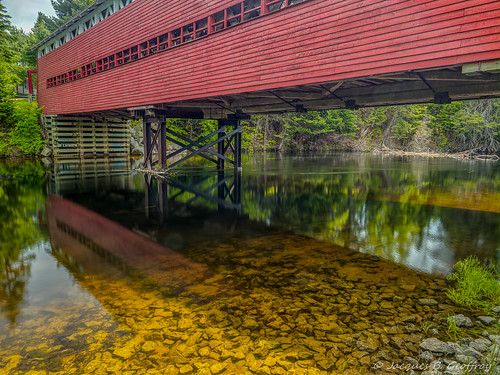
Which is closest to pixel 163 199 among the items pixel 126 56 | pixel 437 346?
pixel 126 56

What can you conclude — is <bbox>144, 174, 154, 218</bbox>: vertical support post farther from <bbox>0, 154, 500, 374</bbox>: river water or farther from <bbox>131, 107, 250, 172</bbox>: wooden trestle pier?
<bbox>131, 107, 250, 172</bbox>: wooden trestle pier

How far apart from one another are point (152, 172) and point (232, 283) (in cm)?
1446

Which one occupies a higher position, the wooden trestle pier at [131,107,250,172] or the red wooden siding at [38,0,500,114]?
the red wooden siding at [38,0,500,114]

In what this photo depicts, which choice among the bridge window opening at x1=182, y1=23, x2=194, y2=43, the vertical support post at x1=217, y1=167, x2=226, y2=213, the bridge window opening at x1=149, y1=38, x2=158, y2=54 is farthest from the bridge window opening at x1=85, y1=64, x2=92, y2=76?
the vertical support post at x1=217, y1=167, x2=226, y2=213

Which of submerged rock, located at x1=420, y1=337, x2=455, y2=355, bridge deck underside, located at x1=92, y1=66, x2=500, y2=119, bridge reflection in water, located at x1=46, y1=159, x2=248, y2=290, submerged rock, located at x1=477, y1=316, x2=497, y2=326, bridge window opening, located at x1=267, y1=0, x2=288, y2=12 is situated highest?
bridge window opening, located at x1=267, y1=0, x2=288, y2=12

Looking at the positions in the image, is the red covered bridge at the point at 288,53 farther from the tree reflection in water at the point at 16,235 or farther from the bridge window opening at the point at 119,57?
the tree reflection in water at the point at 16,235

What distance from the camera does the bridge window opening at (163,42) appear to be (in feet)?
45.7

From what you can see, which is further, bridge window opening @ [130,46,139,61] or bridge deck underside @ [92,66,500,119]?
bridge window opening @ [130,46,139,61]

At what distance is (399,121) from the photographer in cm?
4684

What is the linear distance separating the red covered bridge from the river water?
11.6ft

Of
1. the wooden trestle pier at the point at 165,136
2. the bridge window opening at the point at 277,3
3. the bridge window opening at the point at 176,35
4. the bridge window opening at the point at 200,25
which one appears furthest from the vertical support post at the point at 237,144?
the bridge window opening at the point at 277,3

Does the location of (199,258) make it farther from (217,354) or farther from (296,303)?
(217,354)

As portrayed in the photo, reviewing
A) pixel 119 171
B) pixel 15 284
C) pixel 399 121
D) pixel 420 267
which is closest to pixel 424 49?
A: pixel 420 267

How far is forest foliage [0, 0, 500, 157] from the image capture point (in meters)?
39.5
